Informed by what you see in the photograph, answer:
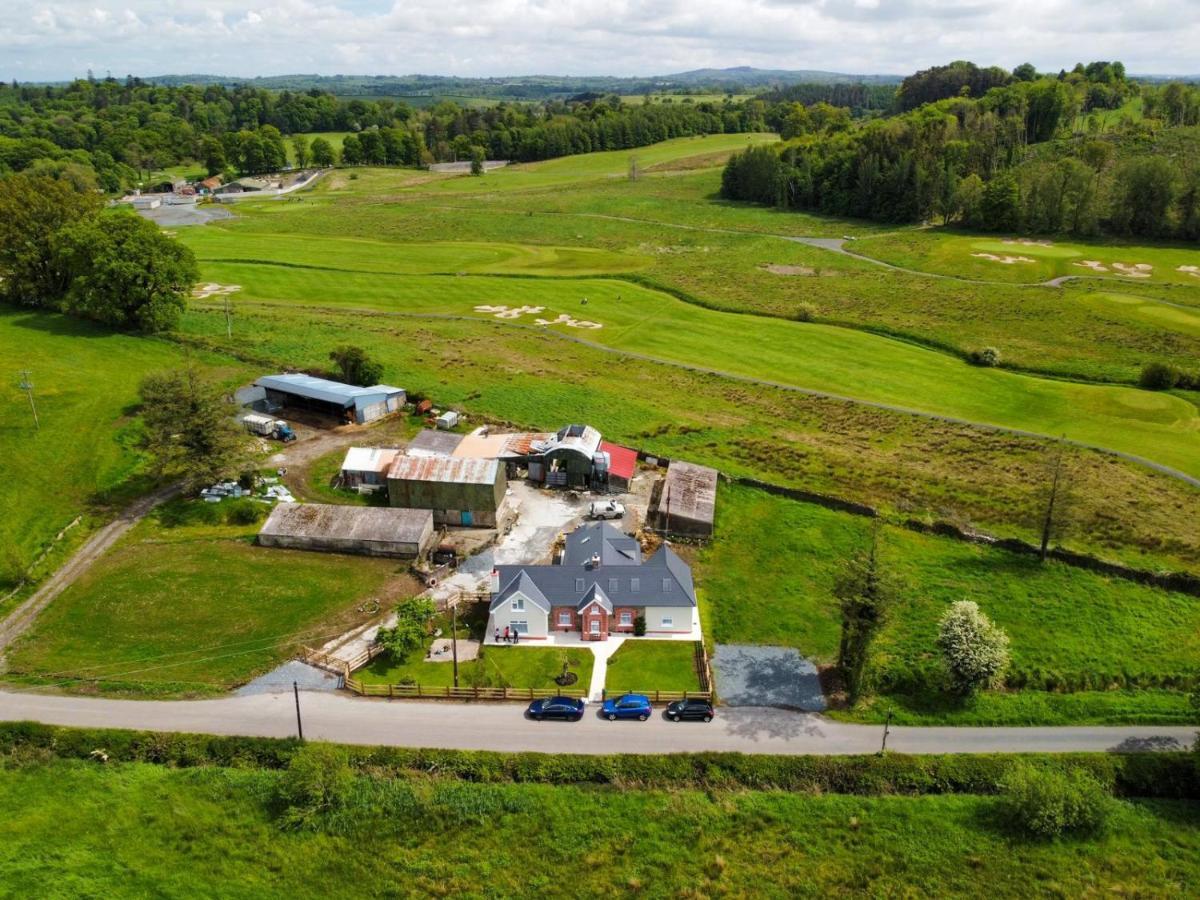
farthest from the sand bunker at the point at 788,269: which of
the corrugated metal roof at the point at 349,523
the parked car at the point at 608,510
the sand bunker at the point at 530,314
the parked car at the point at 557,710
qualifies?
the parked car at the point at 557,710

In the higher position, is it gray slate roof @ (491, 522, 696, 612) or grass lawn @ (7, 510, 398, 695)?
gray slate roof @ (491, 522, 696, 612)

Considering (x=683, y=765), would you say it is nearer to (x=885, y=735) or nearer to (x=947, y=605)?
(x=885, y=735)

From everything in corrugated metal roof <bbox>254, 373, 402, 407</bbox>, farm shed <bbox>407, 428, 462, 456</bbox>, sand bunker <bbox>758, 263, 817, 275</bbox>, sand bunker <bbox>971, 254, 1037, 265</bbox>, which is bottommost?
farm shed <bbox>407, 428, 462, 456</bbox>

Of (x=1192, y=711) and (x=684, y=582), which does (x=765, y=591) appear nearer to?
(x=684, y=582)

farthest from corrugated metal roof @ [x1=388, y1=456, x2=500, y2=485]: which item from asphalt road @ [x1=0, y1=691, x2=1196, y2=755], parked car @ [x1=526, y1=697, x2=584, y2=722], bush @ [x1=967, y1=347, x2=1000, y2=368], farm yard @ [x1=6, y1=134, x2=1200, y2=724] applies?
bush @ [x1=967, y1=347, x2=1000, y2=368]

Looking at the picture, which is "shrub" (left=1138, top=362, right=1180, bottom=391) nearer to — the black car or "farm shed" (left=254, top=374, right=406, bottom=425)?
the black car

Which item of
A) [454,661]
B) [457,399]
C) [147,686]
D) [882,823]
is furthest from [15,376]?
[882,823]
